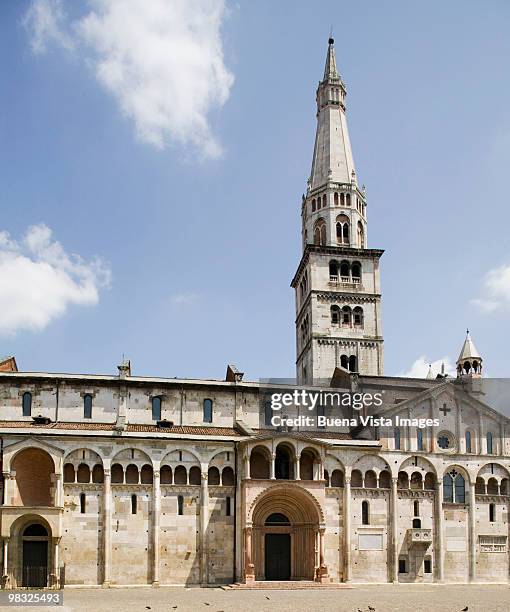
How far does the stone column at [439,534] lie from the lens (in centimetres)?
5850

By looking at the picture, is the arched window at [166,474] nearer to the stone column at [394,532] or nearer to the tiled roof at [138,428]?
the tiled roof at [138,428]

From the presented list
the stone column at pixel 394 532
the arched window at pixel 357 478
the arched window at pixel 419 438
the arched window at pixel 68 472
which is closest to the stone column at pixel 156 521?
the arched window at pixel 68 472

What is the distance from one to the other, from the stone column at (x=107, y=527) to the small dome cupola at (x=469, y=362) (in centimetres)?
3234

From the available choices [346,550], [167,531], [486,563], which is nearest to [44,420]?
[167,531]

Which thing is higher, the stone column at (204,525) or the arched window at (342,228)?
the arched window at (342,228)

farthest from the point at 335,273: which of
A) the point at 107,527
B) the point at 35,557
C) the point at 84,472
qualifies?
the point at 35,557

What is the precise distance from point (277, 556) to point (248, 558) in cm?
390

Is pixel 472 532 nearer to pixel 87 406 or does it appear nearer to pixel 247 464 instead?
pixel 247 464

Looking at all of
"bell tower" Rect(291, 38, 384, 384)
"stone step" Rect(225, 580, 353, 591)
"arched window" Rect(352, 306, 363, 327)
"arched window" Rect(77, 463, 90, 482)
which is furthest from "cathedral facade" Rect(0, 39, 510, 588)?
"arched window" Rect(352, 306, 363, 327)

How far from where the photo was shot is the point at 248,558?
53.9 meters

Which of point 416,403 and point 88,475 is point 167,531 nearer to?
point 88,475

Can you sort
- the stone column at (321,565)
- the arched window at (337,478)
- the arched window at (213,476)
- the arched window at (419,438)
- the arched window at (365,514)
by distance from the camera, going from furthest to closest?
the arched window at (419,438) < the arched window at (337,478) < the arched window at (365,514) < the arched window at (213,476) < the stone column at (321,565)

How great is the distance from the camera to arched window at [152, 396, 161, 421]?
61.1 m

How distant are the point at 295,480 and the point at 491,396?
21.8 m
